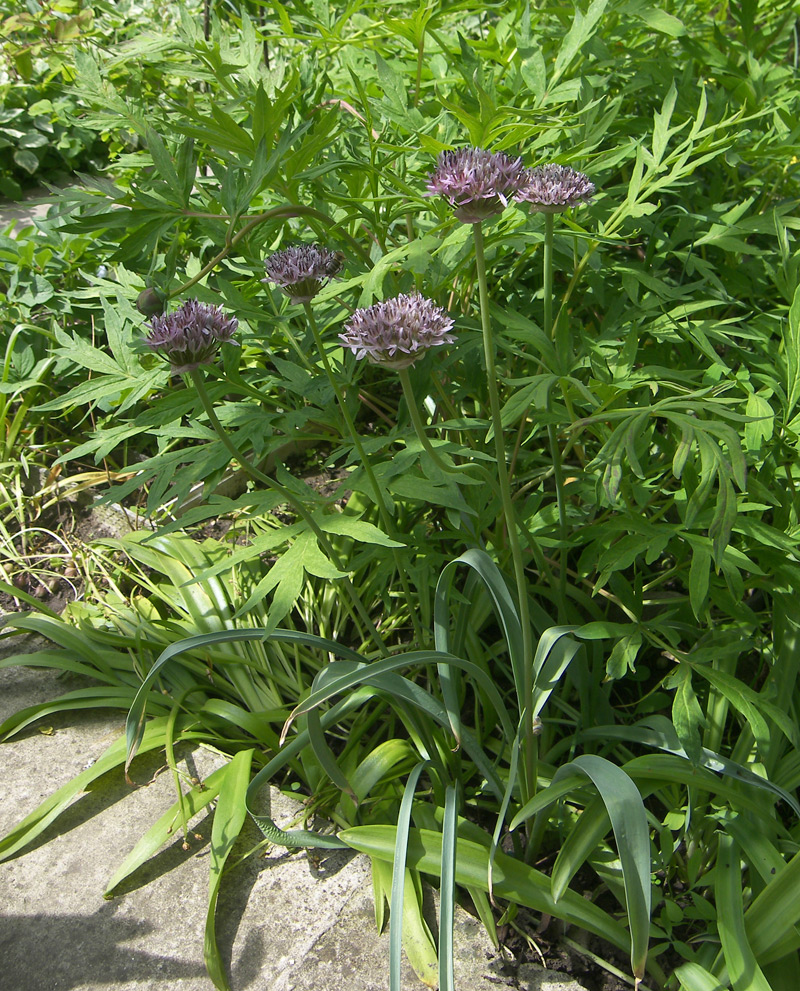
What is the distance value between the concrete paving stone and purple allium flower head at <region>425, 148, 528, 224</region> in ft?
3.87

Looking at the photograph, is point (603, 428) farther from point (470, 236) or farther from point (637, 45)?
point (637, 45)

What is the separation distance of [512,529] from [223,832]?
2.72 feet

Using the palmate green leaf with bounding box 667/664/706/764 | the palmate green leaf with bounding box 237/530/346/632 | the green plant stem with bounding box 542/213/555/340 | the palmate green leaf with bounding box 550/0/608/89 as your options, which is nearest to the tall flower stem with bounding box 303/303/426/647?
the palmate green leaf with bounding box 237/530/346/632

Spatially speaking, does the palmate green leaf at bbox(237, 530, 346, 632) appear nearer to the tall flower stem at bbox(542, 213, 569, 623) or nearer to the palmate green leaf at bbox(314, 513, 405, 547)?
the palmate green leaf at bbox(314, 513, 405, 547)

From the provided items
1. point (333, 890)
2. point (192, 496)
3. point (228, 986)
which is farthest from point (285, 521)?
point (228, 986)

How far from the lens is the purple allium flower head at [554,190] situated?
4.34 feet

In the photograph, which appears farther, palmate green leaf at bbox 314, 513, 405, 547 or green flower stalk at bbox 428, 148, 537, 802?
palmate green leaf at bbox 314, 513, 405, 547

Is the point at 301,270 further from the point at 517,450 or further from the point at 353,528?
the point at 517,450

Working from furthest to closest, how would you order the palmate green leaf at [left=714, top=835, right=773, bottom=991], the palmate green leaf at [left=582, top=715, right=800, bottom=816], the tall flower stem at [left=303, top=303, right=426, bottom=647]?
the tall flower stem at [left=303, top=303, right=426, bottom=647] < the palmate green leaf at [left=582, top=715, right=800, bottom=816] < the palmate green leaf at [left=714, top=835, right=773, bottom=991]

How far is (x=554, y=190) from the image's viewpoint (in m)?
1.32

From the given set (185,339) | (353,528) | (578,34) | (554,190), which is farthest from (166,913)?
(578,34)

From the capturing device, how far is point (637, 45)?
8.28 ft

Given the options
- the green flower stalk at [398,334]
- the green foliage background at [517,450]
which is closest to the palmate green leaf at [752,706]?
the green foliage background at [517,450]

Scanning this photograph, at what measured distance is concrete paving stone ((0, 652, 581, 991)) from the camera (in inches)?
52.2
